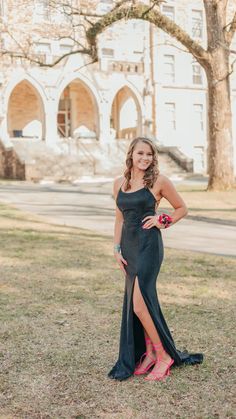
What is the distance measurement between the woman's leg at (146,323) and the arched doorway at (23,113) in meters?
36.2

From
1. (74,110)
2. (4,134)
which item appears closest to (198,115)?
(74,110)

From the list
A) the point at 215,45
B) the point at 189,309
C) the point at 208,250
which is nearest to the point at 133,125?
the point at 215,45

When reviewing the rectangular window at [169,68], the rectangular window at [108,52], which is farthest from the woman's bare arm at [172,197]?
the rectangular window at [169,68]

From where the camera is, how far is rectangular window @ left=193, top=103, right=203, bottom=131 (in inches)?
1651

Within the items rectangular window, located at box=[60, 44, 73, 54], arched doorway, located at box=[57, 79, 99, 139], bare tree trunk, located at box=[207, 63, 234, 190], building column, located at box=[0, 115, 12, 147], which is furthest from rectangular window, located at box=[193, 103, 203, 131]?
bare tree trunk, located at box=[207, 63, 234, 190]

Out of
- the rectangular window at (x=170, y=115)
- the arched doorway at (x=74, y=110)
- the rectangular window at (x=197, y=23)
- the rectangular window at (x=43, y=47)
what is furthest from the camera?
the rectangular window at (x=197, y=23)

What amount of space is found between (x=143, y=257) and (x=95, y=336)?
4.55ft

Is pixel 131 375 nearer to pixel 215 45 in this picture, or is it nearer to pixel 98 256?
pixel 98 256

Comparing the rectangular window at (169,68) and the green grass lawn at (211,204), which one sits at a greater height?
the rectangular window at (169,68)

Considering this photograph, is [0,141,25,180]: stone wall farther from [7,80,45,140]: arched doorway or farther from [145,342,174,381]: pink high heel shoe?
[145,342,174,381]: pink high heel shoe

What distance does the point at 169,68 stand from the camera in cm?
4094

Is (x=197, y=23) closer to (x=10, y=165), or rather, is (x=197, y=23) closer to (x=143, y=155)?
(x=10, y=165)

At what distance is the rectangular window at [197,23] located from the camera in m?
42.8

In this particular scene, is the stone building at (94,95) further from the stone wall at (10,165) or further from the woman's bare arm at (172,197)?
A: the woman's bare arm at (172,197)
